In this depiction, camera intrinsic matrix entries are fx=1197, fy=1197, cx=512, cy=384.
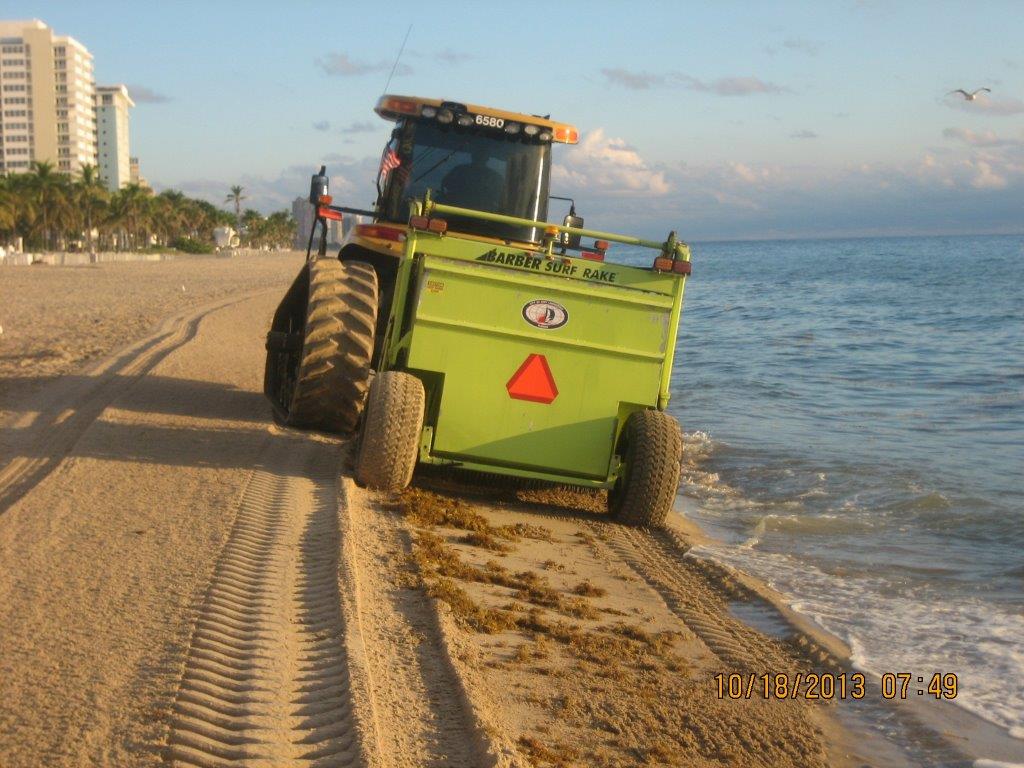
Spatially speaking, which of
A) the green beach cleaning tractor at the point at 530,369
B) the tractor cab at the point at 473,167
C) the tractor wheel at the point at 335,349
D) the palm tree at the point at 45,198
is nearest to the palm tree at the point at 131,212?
the palm tree at the point at 45,198

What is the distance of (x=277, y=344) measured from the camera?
31.6 ft

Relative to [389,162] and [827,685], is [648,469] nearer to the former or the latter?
[827,685]

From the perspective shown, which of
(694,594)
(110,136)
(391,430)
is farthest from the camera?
(110,136)

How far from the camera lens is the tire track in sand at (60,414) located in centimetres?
778

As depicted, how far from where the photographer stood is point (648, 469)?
7797mm

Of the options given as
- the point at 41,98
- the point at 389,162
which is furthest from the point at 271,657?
the point at 41,98

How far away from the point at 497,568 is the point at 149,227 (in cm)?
10711

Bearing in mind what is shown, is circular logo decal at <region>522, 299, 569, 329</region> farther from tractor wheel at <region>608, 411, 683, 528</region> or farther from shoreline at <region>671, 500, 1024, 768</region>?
shoreline at <region>671, 500, 1024, 768</region>

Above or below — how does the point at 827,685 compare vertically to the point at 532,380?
below

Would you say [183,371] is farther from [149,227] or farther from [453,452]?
[149,227]

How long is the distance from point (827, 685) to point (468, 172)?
18.9ft

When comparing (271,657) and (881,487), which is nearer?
(271,657)

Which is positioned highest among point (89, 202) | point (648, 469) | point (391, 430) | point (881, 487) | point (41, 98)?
point (41, 98)

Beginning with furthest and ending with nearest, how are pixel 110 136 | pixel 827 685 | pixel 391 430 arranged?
1. pixel 110 136
2. pixel 391 430
3. pixel 827 685
